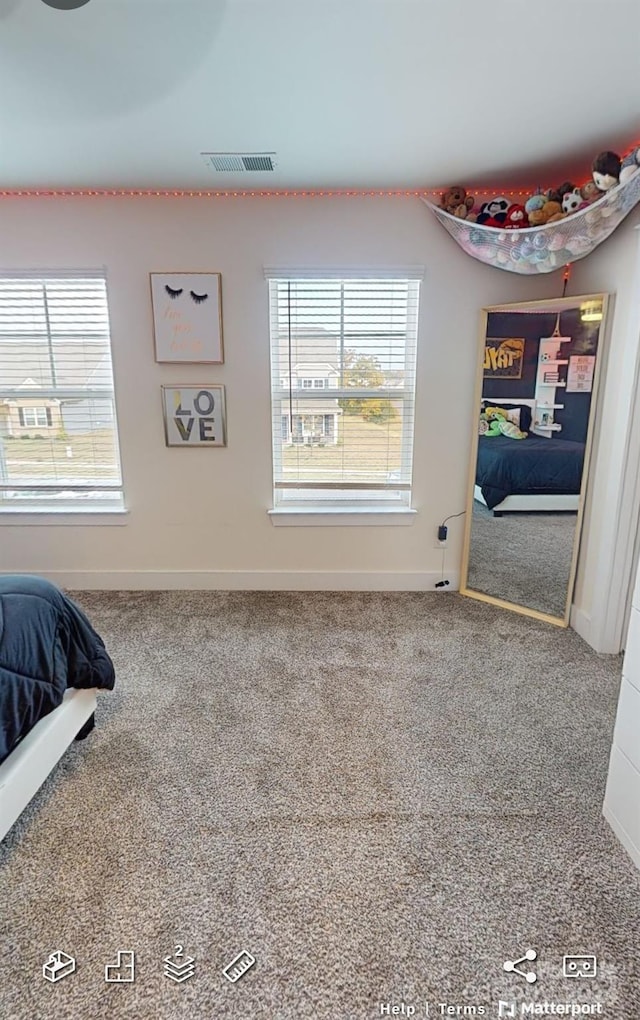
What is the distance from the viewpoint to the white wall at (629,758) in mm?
1605

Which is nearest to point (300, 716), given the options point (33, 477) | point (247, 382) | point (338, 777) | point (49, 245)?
point (338, 777)

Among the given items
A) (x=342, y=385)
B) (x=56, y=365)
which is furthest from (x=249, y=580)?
(x=56, y=365)

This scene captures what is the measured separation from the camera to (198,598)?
11.3 ft

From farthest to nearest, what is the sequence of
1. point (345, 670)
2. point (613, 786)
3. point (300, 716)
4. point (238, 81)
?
point (345, 670) < point (300, 716) < point (238, 81) < point (613, 786)

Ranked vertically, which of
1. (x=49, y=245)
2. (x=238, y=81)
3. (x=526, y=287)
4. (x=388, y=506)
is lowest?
(x=388, y=506)

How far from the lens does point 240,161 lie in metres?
2.58

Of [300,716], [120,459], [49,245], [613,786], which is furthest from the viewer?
[120,459]

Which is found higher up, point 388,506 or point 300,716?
point 388,506

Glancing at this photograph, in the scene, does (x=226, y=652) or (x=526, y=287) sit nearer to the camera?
(x=226, y=652)

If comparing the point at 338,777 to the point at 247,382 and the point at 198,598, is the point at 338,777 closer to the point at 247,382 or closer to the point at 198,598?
the point at 198,598

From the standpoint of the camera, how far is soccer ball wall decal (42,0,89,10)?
58.1 inches

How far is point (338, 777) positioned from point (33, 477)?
279cm

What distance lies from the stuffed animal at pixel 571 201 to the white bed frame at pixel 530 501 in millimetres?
947

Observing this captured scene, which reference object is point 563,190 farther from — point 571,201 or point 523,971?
point 523,971
